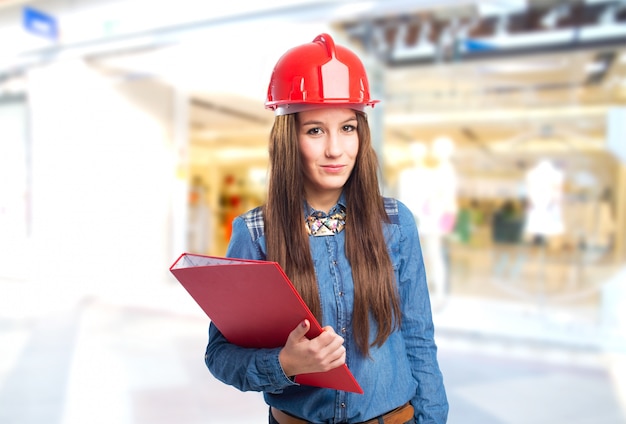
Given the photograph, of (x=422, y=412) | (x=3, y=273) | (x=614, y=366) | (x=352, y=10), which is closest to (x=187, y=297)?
(x=3, y=273)

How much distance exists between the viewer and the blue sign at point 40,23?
5.90 meters

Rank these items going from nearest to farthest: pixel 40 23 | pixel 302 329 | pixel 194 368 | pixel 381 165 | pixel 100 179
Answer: pixel 302 329, pixel 194 368, pixel 381 165, pixel 40 23, pixel 100 179

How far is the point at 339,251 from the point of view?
1121 mm

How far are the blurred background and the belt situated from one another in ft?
8.18

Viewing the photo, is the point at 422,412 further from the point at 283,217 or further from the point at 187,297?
the point at 187,297

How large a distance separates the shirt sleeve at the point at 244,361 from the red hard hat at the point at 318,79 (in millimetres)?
283

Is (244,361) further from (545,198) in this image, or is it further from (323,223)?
(545,198)

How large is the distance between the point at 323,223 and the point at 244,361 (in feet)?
1.09

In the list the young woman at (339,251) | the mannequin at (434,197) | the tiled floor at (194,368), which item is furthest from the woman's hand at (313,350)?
the mannequin at (434,197)

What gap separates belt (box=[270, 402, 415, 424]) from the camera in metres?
1.07

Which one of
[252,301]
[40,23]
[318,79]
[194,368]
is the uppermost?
[40,23]

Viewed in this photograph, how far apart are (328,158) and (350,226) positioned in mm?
156

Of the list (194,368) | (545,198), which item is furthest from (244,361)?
(545,198)

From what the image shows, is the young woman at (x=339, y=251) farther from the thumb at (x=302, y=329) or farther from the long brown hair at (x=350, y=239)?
the thumb at (x=302, y=329)
